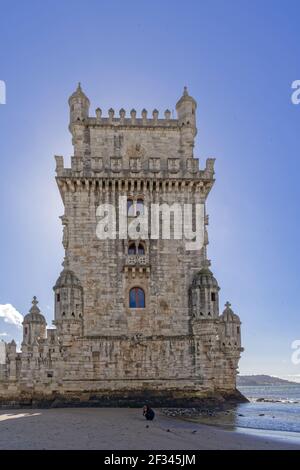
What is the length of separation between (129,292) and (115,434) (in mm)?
15352

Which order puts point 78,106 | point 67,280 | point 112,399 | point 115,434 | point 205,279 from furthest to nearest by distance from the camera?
point 78,106 → point 205,279 → point 67,280 → point 112,399 → point 115,434

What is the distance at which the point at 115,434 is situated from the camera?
24.1 meters

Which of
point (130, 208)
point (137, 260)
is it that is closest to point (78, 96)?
point (130, 208)

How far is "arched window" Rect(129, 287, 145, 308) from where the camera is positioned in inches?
1518

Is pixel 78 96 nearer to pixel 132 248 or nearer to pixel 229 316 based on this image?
pixel 132 248

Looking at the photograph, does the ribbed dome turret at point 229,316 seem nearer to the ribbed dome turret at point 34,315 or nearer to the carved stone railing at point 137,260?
the carved stone railing at point 137,260

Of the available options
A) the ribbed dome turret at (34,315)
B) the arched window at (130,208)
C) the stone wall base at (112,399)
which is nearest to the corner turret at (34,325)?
the ribbed dome turret at (34,315)

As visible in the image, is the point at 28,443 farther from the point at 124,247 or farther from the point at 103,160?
the point at 103,160

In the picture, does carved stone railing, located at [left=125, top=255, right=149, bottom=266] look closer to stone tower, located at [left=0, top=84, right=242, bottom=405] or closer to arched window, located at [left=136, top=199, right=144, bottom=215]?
stone tower, located at [left=0, top=84, right=242, bottom=405]

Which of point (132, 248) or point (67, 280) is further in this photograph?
point (132, 248)

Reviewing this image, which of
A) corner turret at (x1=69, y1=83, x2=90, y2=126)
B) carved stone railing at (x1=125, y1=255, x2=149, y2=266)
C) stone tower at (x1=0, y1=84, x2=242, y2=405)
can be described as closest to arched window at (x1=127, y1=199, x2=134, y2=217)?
stone tower at (x1=0, y1=84, x2=242, y2=405)
